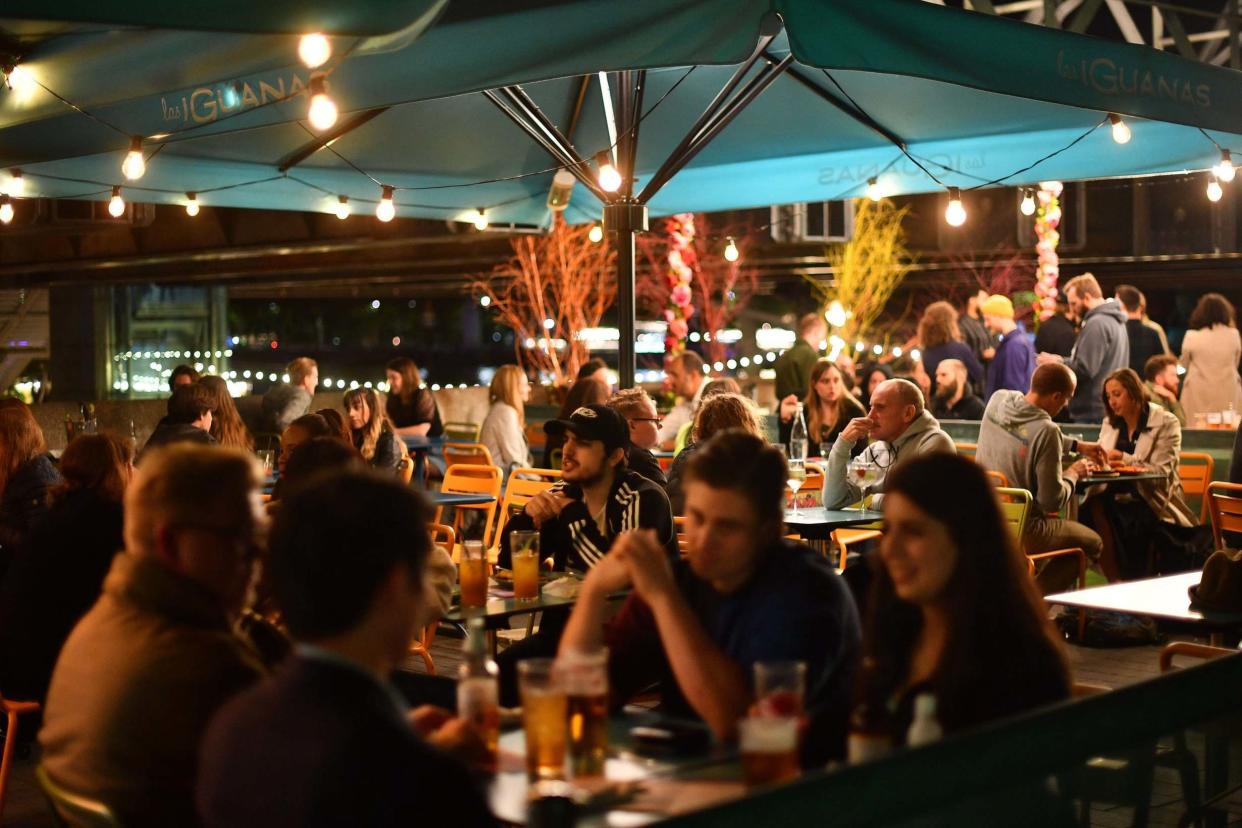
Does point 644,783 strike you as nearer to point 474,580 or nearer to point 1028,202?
point 474,580

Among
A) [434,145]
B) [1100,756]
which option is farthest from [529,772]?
[434,145]

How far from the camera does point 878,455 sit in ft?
23.4

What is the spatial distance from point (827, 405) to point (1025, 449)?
2.29m

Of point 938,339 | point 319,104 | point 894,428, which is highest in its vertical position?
point 319,104

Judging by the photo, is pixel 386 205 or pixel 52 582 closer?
pixel 52 582

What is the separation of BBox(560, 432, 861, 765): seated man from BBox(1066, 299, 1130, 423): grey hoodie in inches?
319

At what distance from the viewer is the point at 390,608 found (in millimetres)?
2037

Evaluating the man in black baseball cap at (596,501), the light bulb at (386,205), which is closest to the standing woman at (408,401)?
the light bulb at (386,205)

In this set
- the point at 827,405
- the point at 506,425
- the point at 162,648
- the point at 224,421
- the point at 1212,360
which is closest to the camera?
the point at 162,648

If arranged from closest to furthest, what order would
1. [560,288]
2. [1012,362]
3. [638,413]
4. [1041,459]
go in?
1. [638,413]
2. [1041,459]
3. [1012,362]
4. [560,288]

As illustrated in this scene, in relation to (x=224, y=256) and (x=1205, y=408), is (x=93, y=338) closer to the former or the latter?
(x=224, y=256)

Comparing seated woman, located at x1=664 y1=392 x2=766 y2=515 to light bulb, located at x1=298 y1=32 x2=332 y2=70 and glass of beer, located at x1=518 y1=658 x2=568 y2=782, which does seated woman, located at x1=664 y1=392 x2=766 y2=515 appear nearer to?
light bulb, located at x1=298 y1=32 x2=332 y2=70

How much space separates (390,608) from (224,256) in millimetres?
20279

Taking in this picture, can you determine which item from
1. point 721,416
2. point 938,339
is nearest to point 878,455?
point 721,416
